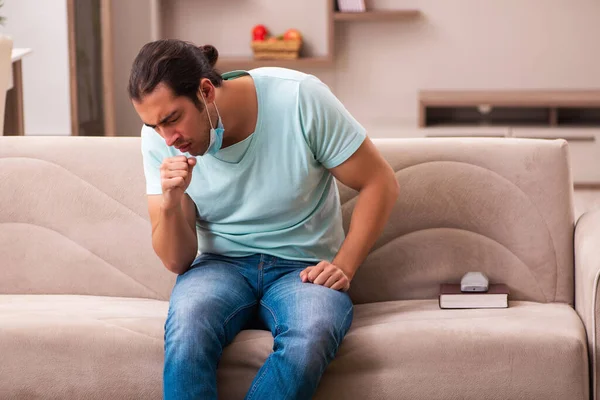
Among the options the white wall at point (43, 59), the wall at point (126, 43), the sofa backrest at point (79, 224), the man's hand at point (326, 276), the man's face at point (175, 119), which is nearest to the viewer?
the man's face at point (175, 119)

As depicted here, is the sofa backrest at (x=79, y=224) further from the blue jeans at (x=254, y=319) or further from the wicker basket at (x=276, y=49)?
the wicker basket at (x=276, y=49)

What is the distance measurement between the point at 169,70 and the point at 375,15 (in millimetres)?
3490

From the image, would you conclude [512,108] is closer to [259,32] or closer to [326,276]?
[259,32]

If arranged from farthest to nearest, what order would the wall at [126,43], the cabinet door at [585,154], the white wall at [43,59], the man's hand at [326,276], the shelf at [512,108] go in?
the wall at [126,43] < the shelf at [512,108] < the cabinet door at [585,154] < the white wall at [43,59] < the man's hand at [326,276]

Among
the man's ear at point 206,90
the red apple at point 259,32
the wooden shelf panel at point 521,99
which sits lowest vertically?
the wooden shelf panel at point 521,99

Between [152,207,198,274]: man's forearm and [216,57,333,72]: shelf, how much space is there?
3324mm

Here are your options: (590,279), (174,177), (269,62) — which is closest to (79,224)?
(174,177)

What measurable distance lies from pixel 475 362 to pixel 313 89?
2.20 feet

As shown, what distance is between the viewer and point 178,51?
6.08 ft

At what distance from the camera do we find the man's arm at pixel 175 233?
1953 mm

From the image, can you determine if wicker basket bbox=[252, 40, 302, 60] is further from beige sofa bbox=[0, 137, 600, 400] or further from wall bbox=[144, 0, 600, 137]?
beige sofa bbox=[0, 137, 600, 400]

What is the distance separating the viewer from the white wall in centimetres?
459

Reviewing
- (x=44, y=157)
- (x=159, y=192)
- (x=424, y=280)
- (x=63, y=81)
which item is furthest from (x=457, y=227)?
(x=63, y=81)

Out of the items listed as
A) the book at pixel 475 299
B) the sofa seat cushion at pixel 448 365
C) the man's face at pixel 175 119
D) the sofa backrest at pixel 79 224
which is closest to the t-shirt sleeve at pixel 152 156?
the man's face at pixel 175 119
